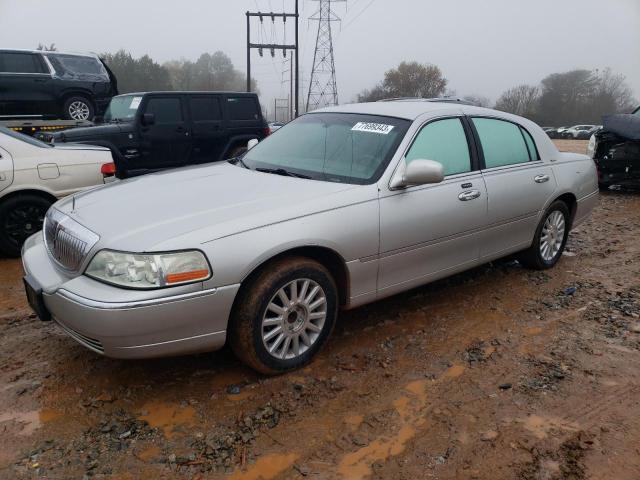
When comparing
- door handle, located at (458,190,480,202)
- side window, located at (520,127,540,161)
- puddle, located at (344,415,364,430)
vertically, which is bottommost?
puddle, located at (344,415,364,430)

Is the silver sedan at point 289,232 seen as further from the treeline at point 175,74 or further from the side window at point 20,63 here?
the treeline at point 175,74

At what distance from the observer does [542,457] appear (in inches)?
97.0

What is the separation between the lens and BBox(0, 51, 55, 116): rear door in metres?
10.9

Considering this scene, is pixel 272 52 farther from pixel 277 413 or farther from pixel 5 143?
pixel 277 413

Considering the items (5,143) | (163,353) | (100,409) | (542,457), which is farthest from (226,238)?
(5,143)

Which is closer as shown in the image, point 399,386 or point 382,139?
point 399,386

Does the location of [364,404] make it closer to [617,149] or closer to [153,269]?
[153,269]

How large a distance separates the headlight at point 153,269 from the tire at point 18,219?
334cm

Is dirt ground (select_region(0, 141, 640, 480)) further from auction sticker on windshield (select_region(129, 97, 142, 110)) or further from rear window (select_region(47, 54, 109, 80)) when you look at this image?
rear window (select_region(47, 54, 109, 80))

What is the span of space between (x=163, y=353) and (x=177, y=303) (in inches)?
12.1

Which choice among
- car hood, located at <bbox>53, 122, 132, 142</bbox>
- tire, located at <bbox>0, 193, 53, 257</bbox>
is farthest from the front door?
car hood, located at <bbox>53, 122, 132, 142</bbox>

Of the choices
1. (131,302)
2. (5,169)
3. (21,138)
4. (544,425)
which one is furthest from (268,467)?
(21,138)

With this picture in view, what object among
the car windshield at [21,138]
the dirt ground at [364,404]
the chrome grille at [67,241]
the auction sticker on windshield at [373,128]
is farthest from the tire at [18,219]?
the auction sticker on windshield at [373,128]

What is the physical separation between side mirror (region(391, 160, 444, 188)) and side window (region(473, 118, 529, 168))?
1.02 m
